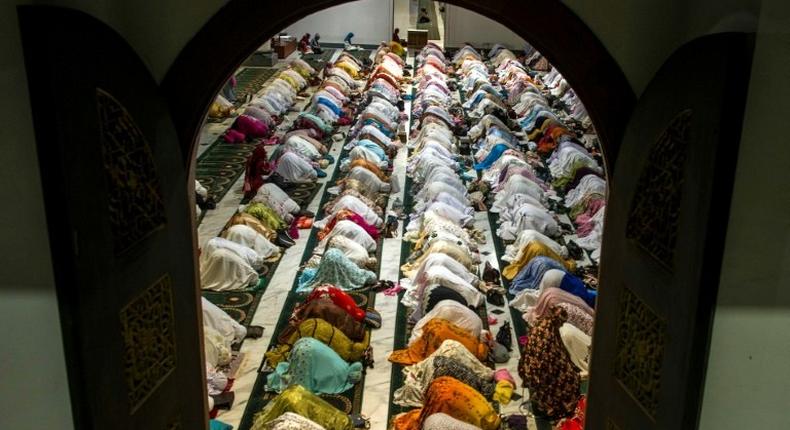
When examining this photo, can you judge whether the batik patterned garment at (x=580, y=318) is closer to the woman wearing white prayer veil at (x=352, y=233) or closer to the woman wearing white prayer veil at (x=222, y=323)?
the woman wearing white prayer veil at (x=352, y=233)

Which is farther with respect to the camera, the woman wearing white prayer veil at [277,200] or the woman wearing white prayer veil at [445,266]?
the woman wearing white prayer veil at [277,200]

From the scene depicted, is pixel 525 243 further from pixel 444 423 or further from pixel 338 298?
pixel 444 423

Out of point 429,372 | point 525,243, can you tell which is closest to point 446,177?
point 525,243

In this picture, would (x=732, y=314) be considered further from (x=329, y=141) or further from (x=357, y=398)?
(x=329, y=141)

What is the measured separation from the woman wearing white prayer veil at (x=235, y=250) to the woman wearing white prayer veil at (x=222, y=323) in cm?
135

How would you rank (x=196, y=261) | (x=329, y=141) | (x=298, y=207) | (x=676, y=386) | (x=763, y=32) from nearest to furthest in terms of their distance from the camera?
(x=763, y=32), (x=676, y=386), (x=196, y=261), (x=298, y=207), (x=329, y=141)

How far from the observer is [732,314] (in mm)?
2939

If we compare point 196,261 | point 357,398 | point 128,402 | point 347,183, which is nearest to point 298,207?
point 347,183

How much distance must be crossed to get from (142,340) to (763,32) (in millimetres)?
2452

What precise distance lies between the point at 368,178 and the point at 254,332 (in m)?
4.25

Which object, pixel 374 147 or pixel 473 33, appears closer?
pixel 374 147

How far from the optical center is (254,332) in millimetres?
8422

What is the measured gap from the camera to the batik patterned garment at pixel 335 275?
9430mm

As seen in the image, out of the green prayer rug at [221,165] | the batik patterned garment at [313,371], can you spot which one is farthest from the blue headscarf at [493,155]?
the batik patterned garment at [313,371]
